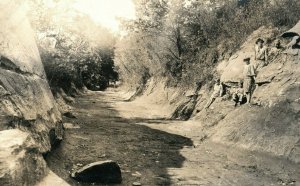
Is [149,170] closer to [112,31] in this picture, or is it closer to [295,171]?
[295,171]

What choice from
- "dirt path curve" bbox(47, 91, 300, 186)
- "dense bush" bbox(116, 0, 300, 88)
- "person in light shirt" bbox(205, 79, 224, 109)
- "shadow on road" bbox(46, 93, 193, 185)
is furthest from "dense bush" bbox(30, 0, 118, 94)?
"person in light shirt" bbox(205, 79, 224, 109)

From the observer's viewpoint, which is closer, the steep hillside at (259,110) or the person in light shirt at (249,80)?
the steep hillside at (259,110)

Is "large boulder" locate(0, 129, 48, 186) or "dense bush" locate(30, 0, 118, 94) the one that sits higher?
"dense bush" locate(30, 0, 118, 94)

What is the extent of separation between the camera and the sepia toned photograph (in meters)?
8.70

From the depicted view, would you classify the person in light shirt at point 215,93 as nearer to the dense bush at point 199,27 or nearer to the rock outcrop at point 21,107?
the dense bush at point 199,27

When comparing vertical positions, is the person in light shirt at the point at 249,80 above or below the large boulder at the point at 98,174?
above

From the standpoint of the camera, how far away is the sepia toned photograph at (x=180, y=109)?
8695mm

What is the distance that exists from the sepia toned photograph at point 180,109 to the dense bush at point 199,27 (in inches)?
2.8

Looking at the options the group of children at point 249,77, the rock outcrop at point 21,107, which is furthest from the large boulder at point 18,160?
the group of children at point 249,77

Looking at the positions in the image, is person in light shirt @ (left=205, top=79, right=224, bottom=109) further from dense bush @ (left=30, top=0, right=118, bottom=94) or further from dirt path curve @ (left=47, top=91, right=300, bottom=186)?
dense bush @ (left=30, top=0, right=118, bottom=94)

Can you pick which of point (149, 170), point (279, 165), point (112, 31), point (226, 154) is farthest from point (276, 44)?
point (112, 31)

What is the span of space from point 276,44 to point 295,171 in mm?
8079

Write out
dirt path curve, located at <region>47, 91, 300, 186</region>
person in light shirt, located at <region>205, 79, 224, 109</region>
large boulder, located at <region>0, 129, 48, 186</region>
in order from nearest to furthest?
1. large boulder, located at <region>0, 129, 48, 186</region>
2. dirt path curve, located at <region>47, 91, 300, 186</region>
3. person in light shirt, located at <region>205, 79, 224, 109</region>

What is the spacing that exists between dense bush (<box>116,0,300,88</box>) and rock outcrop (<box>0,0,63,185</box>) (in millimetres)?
11799
